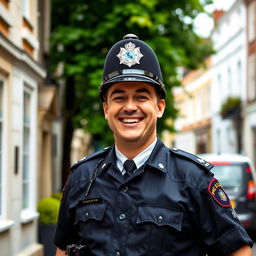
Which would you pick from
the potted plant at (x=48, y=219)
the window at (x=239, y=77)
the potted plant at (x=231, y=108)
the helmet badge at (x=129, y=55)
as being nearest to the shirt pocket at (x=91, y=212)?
the helmet badge at (x=129, y=55)

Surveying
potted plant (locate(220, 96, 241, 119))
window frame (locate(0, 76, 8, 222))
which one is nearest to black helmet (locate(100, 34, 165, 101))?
window frame (locate(0, 76, 8, 222))

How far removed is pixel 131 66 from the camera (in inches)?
120

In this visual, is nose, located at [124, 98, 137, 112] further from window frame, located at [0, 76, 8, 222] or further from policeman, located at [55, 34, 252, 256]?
window frame, located at [0, 76, 8, 222]

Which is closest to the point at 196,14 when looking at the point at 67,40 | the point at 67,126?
the point at 67,40

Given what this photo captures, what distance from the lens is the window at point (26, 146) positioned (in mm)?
10258

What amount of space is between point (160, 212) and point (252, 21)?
90.1 feet

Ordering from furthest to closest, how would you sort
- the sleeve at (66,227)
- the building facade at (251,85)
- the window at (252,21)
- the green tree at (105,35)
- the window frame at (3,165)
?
the building facade at (251,85), the window at (252,21), the green tree at (105,35), the window frame at (3,165), the sleeve at (66,227)

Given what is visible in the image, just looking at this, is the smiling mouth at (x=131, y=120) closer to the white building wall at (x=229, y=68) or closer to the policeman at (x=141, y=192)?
the policeman at (x=141, y=192)

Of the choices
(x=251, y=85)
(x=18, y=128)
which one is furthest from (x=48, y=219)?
(x=251, y=85)

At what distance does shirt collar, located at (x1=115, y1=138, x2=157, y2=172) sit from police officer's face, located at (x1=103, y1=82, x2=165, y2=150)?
4cm

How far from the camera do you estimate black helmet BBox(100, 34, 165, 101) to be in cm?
300

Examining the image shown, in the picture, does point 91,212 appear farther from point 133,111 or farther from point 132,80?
point 132,80

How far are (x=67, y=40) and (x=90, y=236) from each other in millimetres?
11407

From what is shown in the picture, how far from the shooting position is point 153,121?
300cm
